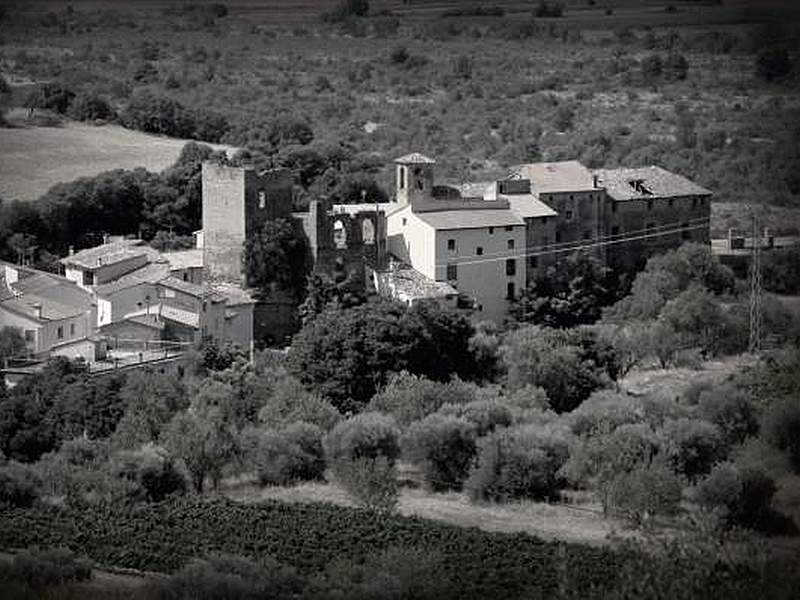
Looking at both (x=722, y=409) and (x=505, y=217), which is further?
(x=505, y=217)

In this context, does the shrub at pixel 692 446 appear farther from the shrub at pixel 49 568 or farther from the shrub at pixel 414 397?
the shrub at pixel 49 568

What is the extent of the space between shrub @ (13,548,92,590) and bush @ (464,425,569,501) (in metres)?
4.25

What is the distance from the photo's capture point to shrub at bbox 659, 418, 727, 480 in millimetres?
17484

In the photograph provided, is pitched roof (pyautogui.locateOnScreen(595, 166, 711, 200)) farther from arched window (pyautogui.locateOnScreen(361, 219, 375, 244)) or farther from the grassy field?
the grassy field

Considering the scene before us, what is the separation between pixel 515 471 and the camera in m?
17.4

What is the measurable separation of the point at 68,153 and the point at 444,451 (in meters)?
14.8

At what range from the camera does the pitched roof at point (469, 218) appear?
2297cm

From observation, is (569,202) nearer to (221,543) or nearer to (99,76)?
(221,543)

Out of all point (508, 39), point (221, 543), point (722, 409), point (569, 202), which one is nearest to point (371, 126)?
point (508, 39)

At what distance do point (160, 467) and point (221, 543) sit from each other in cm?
194

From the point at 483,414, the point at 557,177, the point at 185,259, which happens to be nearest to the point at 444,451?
the point at 483,414

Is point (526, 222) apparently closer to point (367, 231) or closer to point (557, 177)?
point (557, 177)

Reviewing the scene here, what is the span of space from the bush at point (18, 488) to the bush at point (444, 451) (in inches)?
142

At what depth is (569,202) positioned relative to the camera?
24.9m
